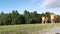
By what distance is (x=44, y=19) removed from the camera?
55656 millimetres

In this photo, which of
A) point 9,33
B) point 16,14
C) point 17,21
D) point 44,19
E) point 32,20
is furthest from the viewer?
point 16,14

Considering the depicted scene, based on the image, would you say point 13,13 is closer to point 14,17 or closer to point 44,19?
point 14,17

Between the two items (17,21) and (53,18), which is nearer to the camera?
(53,18)

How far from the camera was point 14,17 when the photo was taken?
77.2m

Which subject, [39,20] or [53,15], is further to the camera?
[39,20]

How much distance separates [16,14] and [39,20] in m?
11.9

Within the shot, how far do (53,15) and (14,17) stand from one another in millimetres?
30596

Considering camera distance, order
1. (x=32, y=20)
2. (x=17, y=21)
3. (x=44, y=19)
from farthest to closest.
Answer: (x=32, y=20), (x=17, y=21), (x=44, y=19)

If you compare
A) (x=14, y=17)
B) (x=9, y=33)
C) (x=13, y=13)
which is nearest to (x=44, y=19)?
(x=14, y=17)

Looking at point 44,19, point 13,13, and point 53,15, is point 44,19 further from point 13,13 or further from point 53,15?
point 13,13

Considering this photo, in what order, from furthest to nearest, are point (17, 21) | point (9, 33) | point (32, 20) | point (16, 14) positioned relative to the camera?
point (16, 14) < point (32, 20) < point (17, 21) < point (9, 33)

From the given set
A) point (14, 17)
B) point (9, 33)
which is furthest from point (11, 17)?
point (9, 33)

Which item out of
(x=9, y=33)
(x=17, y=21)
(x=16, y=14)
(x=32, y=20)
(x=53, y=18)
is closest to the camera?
(x=9, y=33)

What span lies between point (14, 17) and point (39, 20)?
10633 mm
